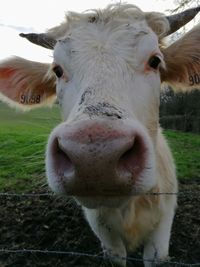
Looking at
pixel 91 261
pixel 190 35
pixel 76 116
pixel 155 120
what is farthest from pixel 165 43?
pixel 91 261

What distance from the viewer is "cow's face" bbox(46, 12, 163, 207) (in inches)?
93.2

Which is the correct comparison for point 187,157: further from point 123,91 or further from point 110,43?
point 123,91

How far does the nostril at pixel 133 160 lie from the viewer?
2.45m

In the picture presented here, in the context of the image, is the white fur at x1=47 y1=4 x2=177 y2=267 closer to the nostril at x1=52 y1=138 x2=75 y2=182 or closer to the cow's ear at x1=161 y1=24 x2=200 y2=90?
the nostril at x1=52 y1=138 x2=75 y2=182

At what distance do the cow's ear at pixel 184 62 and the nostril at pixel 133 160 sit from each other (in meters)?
1.62

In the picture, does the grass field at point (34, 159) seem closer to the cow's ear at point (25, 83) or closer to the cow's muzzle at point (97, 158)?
the cow's ear at point (25, 83)

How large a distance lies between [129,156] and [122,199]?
37cm

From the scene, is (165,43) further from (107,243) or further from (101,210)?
(107,243)

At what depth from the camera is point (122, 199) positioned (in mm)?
2742

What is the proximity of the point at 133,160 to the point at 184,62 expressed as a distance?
1.86m

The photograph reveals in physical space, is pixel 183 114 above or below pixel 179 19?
below

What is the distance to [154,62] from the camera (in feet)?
11.3

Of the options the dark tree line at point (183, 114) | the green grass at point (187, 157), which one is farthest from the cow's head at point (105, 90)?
the dark tree line at point (183, 114)

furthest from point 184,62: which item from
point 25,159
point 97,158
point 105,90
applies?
point 25,159
